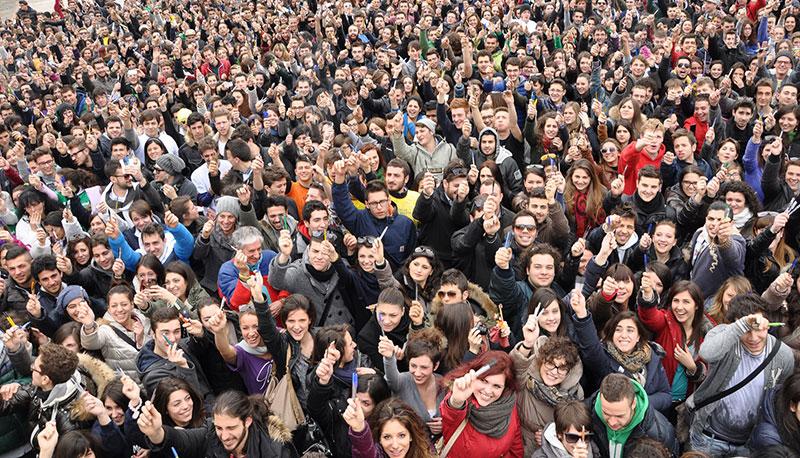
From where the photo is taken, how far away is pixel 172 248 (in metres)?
6.14

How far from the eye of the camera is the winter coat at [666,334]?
439 cm

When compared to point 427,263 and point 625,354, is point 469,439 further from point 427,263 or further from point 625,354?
point 427,263

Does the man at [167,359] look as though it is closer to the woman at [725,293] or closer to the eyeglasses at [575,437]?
the eyeglasses at [575,437]

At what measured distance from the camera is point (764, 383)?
3848 millimetres

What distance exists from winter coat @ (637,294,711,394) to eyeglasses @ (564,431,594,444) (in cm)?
115

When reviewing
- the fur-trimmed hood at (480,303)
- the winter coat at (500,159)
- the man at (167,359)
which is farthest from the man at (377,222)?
the man at (167,359)

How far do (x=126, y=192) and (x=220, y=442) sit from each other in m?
4.29

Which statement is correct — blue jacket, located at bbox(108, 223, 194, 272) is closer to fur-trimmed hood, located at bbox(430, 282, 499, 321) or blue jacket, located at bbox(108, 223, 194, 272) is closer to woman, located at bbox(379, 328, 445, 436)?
fur-trimmed hood, located at bbox(430, 282, 499, 321)

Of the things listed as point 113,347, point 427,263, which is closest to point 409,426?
point 427,263

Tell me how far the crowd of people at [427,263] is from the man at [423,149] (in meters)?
0.03

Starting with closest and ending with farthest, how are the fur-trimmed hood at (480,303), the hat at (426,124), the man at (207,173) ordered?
1. the fur-trimmed hood at (480,303)
2. the man at (207,173)
3. the hat at (426,124)

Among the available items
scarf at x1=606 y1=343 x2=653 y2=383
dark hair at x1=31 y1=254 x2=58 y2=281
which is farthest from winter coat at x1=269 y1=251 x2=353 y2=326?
scarf at x1=606 y1=343 x2=653 y2=383

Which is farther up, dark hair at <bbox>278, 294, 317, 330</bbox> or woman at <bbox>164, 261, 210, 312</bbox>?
dark hair at <bbox>278, 294, 317, 330</bbox>

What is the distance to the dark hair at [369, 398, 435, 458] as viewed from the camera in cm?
364
